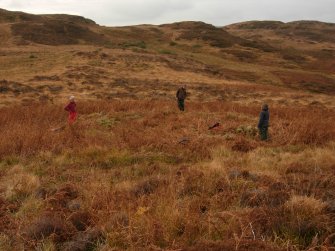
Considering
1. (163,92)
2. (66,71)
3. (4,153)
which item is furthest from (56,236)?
(66,71)

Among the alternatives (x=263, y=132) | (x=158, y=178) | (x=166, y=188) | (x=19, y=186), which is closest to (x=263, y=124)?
(x=263, y=132)

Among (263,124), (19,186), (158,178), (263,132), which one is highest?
(263,124)

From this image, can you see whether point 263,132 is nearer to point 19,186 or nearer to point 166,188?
point 166,188

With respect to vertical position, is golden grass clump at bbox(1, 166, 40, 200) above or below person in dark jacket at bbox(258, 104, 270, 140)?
below

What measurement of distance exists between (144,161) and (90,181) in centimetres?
235

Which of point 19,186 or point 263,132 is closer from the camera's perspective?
point 19,186

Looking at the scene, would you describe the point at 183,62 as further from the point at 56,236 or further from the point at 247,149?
the point at 56,236

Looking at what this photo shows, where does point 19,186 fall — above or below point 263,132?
below

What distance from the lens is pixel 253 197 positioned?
5590mm

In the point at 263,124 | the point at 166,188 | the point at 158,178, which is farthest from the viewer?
the point at 263,124

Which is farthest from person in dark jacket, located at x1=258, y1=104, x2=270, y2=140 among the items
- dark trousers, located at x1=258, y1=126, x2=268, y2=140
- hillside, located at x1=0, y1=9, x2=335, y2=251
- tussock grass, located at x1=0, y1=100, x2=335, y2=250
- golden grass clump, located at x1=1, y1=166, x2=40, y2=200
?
golden grass clump, located at x1=1, y1=166, x2=40, y2=200

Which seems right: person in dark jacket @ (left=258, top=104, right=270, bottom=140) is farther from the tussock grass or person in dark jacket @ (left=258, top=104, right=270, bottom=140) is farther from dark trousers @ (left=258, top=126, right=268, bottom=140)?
the tussock grass

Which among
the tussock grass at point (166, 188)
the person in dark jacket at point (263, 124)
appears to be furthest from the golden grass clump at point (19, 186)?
the person in dark jacket at point (263, 124)

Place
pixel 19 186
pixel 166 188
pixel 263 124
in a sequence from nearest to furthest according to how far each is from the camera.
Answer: pixel 166 188 → pixel 19 186 → pixel 263 124
